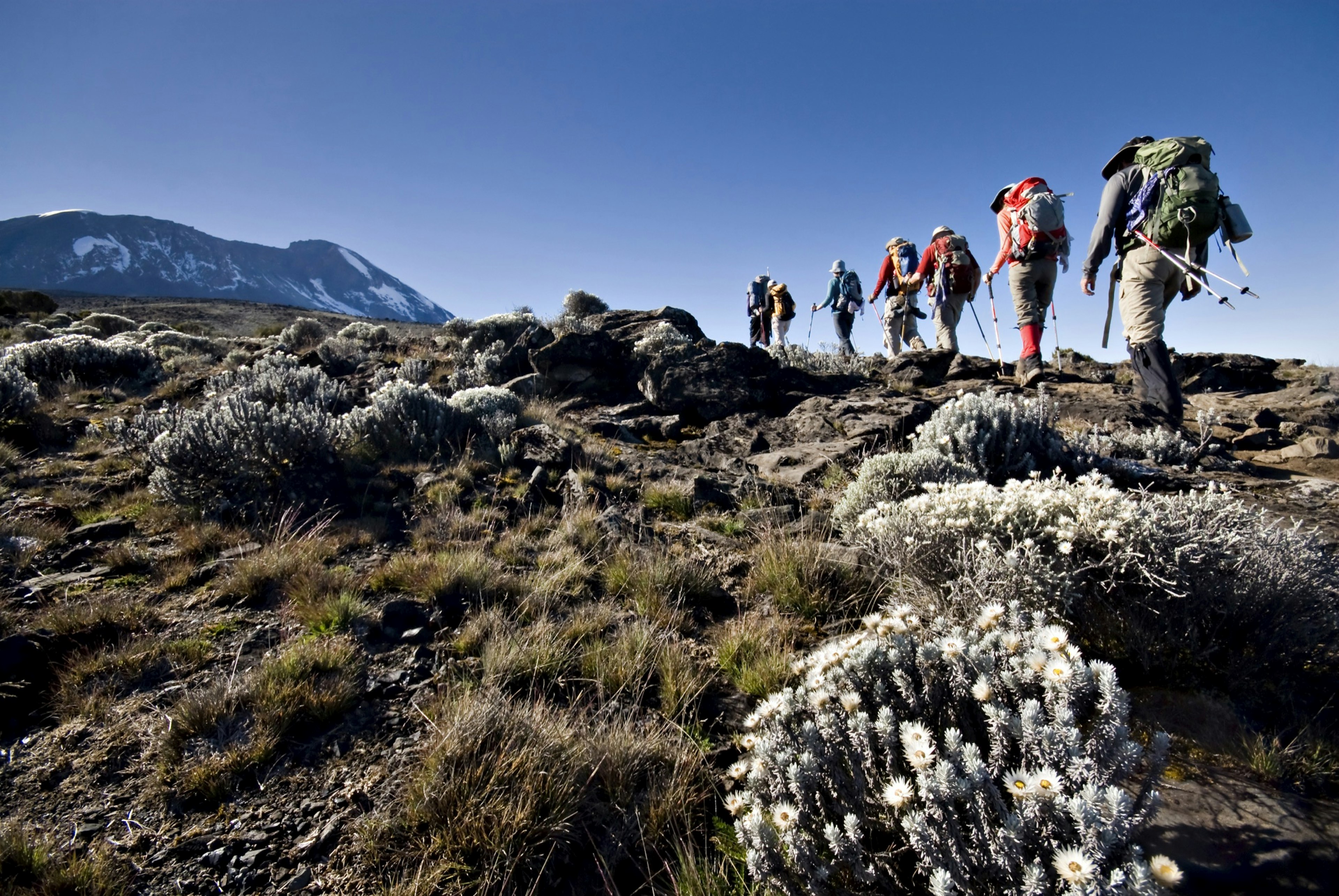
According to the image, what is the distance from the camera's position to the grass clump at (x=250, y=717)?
85.0 inches

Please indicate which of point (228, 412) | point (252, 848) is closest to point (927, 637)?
point (252, 848)

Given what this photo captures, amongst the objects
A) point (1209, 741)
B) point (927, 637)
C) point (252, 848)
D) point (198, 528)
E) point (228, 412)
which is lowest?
point (252, 848)

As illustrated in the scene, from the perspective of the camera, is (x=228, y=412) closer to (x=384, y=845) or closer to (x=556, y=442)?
(x=556, y=442)

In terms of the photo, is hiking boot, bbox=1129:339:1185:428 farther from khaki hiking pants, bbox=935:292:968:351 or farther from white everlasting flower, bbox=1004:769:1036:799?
white everlasting flower, bbox=1004:769:1036:799

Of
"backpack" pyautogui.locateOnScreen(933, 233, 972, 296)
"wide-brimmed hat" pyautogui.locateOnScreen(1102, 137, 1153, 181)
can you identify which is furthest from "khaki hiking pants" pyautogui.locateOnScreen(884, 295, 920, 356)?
"wide-brimmed hat" pyautogui.locateOnScreen(1102, 137, 1153, 181)

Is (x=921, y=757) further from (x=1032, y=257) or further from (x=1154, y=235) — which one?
(x=1032, y=257)

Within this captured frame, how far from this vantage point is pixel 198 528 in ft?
14.2

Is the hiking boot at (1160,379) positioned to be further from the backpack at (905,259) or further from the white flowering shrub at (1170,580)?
the backpack at (905,259)

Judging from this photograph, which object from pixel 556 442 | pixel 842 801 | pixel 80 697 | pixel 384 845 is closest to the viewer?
pixel 842 801

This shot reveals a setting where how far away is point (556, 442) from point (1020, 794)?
5.10 meters

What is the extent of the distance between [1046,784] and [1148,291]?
6745 mm

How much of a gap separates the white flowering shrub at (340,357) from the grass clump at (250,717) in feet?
31.0

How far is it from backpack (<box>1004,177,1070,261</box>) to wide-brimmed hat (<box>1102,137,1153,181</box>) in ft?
4.00

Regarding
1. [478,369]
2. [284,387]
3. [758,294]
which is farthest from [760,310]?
[284,387]
